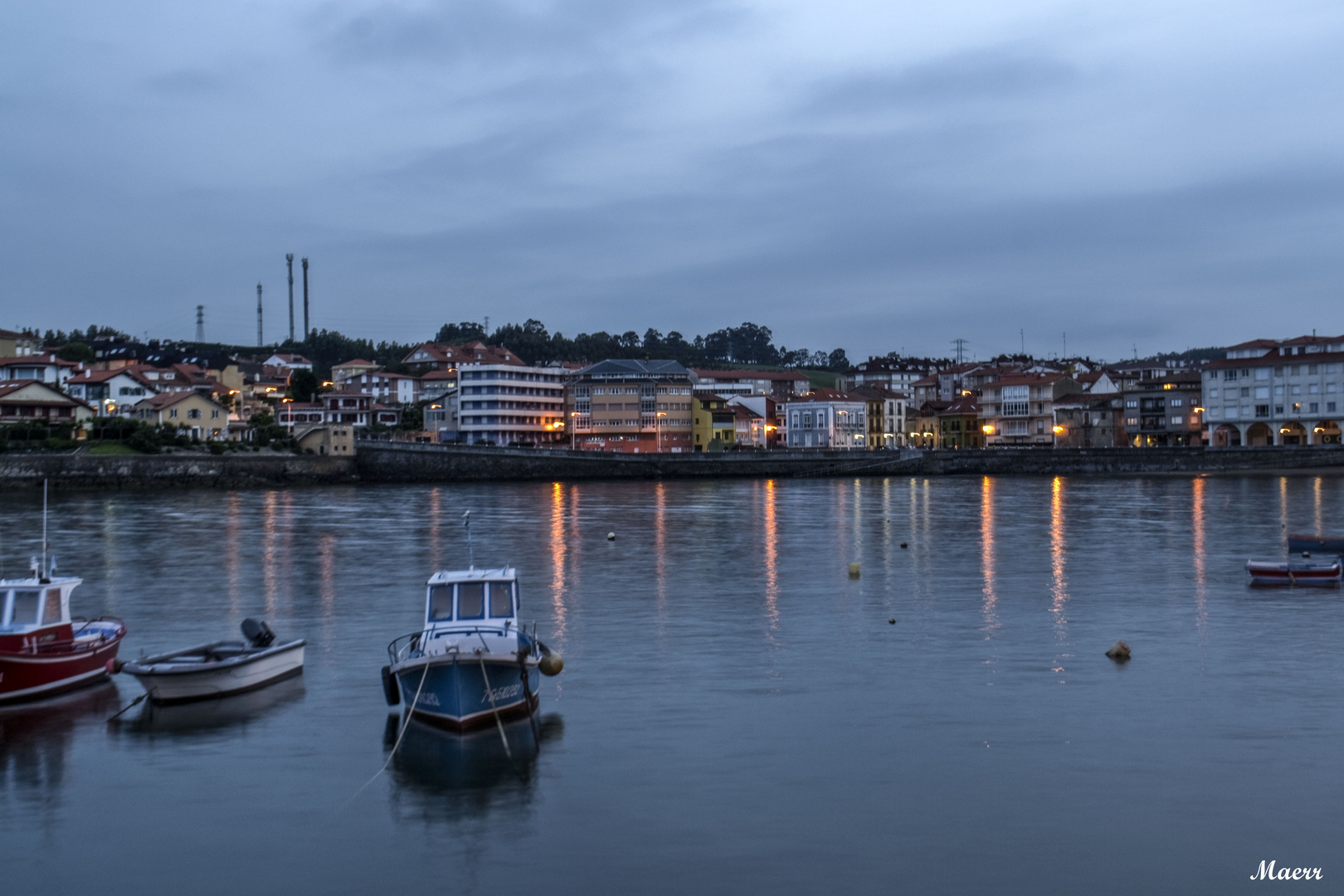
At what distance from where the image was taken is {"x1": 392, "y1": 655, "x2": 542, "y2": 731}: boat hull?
1733cm

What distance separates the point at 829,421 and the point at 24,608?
116424 mm

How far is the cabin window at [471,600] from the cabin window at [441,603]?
0.15 meters

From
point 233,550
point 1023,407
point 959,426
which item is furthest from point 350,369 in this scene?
point 233,550

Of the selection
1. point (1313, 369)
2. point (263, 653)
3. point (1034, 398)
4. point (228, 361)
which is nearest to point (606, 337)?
point (228, 361)

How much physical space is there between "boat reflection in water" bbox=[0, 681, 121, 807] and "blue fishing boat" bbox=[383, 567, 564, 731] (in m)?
4.78

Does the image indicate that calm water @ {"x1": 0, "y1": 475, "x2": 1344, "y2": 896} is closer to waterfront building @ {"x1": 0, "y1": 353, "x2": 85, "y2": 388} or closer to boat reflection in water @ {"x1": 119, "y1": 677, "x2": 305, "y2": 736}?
boat reflection in water @ {"x1": 119, "y1": 677, "x2": 305, "y2": 736}

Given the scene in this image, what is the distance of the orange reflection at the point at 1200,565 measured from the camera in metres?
29.8

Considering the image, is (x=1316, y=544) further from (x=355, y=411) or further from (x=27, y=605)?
(x=355, y=411)

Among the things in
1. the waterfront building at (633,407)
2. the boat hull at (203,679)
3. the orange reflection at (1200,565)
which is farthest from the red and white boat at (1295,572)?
the waterfront building at (633,407)

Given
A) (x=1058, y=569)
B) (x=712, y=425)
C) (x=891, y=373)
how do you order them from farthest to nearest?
(x=891, y=373) → (x=712, y=425) → (x=1058, y=569)

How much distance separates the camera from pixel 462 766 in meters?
16.5

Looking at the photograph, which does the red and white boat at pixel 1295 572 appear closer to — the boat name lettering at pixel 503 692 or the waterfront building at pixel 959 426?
the boat name lettering at pixel 503 692

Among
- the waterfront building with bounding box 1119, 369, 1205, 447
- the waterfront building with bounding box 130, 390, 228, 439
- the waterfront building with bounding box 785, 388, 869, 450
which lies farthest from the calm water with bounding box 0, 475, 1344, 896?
the waterfront building with bounding box 785, 388, 869, 450

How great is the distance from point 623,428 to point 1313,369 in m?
67.8
